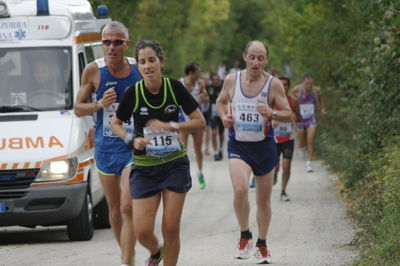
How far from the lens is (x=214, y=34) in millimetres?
87750

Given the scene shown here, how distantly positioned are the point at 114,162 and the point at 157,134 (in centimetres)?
120

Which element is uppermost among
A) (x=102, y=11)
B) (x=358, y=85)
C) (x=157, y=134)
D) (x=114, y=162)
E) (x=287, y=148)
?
(x=102, y=11)

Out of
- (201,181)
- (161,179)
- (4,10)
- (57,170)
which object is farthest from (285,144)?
(161,179)

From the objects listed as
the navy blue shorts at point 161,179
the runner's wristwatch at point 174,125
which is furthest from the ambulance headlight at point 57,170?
the runner's wristwatch at point 174,125

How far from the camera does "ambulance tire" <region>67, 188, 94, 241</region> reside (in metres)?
12.7

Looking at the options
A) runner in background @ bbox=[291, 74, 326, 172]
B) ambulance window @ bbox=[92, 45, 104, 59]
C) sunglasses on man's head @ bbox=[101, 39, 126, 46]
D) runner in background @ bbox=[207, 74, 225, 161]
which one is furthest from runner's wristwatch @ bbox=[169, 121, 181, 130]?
runner in background @ bbox=[207, 74, 225, 161]

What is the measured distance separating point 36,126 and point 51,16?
1433 millimetres

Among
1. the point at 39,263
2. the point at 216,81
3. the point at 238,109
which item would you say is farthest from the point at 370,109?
the point at 216,81

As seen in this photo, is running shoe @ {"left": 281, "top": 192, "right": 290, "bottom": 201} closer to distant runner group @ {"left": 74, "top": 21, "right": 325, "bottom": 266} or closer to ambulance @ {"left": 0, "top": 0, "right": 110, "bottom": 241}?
ambulance @ {"left": 0, "top": 0, "right": 110, "bottom": 241}

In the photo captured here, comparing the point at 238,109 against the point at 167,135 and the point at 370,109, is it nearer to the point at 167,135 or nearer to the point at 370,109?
the point at 167,135

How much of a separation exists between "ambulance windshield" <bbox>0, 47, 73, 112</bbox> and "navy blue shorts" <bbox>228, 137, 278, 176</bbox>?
113 inches

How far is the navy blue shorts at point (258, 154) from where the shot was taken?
35.3ft

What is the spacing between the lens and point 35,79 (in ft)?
42.8

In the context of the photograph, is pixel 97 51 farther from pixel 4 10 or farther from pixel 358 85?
pixel 358 85
